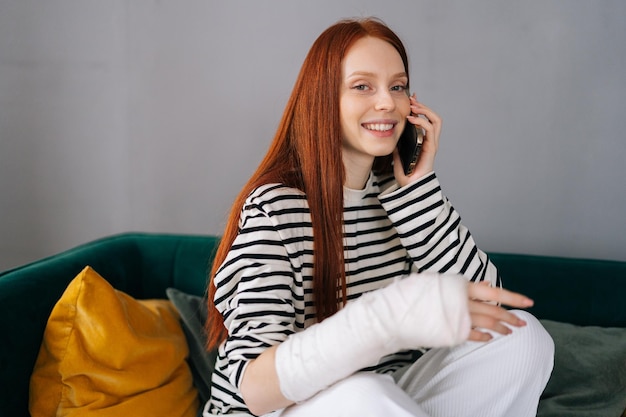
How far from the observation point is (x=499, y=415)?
115 cm

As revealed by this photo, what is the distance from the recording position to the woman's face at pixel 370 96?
1.30m

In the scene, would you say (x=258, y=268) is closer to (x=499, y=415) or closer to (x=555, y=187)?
(x=499, y=415)

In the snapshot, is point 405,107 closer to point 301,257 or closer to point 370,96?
point 370,96

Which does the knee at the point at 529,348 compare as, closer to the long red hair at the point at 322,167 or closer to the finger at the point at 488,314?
the finger at the point at 488,314

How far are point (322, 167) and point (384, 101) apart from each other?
0.59 ft

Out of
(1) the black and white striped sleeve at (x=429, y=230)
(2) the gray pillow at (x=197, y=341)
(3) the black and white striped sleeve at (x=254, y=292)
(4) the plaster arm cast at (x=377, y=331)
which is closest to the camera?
(4) the plaster arm cast at (x=377, y=331)

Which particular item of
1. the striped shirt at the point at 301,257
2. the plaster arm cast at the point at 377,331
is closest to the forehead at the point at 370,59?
the striped shirt at the point at 301,257

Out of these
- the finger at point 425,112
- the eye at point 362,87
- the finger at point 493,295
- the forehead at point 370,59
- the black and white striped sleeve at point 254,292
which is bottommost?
the black and white striped sleeve at point 254,292

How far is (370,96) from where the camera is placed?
1310 mm

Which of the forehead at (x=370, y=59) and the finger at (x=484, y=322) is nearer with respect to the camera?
the finger at (x=484, y=322)

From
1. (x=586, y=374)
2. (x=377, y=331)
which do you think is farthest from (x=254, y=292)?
(x=586, y=374)

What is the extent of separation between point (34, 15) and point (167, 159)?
0.64 m

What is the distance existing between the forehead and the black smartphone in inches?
6.2

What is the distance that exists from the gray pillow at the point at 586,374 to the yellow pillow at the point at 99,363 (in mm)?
867
